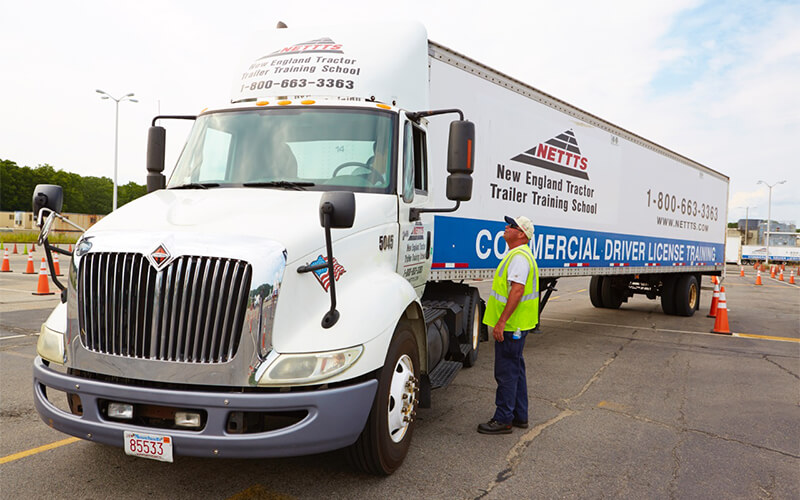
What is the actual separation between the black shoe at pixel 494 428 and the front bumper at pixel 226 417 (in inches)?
70.7

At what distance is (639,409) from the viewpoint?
5910mm

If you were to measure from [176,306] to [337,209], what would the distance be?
39.5 inches

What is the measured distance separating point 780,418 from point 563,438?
2.45m

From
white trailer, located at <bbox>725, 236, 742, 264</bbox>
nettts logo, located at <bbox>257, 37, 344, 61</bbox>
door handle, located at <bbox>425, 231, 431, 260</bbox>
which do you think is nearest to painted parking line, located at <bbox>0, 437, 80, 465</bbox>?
door handle, located at <bbox>425, 231, 431, 260</bbox>

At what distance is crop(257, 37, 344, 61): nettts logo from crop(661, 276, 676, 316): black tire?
11.4 m

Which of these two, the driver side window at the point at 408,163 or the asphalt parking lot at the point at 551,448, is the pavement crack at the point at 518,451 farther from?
the driver side window at the point at 408,163

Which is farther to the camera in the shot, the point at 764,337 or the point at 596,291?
the point at 596,291

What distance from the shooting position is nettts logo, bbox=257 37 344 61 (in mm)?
5559

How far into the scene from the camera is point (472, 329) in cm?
751

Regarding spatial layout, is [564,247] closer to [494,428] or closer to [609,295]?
[494,428]

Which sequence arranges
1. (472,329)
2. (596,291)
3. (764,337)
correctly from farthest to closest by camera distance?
1. (596,291)
2. (764,337)
3. (472,329)

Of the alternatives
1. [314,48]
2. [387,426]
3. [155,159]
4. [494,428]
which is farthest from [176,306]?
[314,48]

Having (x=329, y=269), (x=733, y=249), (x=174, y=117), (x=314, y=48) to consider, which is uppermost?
(x=314, y=48)


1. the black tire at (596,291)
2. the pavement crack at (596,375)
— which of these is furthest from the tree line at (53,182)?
the pavement crack at (596,375)
